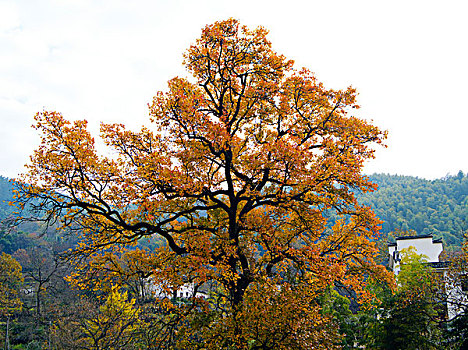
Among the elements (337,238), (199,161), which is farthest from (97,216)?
(337,238)

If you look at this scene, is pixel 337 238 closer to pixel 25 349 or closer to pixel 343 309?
pixel 343 309

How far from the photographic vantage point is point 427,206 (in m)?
93.1

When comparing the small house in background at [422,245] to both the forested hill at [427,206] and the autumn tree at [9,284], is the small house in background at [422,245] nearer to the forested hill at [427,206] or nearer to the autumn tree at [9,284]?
the autumn tree at [9,284]

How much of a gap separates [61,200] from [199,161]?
422 centimetres

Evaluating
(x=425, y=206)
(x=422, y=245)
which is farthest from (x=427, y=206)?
(x=422, y=245)

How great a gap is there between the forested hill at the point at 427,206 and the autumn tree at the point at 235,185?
69033 millimetres

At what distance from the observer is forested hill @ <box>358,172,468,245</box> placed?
78.9m

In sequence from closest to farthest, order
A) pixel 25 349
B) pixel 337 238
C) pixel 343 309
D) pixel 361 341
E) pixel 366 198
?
A: pixel 337 238 → pixel 361 341 → pixel 343 309 → pixel 25 349 → pixel 366 198

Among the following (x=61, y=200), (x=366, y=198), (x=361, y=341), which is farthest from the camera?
(x=366, y=198)

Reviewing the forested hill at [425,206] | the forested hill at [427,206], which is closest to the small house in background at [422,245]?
the forested hill at [425,206]

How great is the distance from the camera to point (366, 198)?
341 feet

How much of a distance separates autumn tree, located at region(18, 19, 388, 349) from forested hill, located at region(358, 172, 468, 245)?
69033 mm

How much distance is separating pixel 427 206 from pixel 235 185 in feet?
311

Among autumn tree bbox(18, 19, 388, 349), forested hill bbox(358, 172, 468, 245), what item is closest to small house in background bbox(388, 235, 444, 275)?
autumn tree bbox(18, 19, 388, 349)
